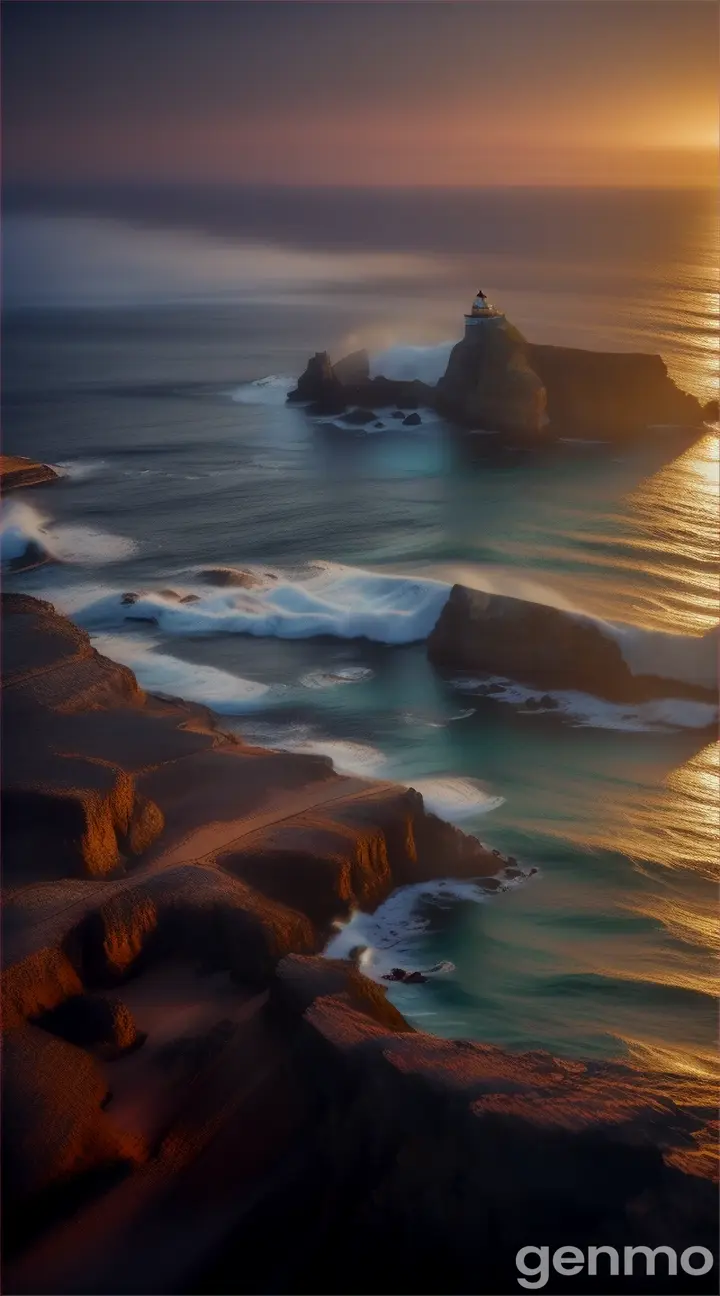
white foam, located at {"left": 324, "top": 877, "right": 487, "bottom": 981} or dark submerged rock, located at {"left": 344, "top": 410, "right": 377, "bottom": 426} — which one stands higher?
dark submerged rock, located at {"left": 344, "top": 410, "right": 377, "bottom": 426}

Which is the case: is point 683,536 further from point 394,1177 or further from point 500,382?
point 394,1177

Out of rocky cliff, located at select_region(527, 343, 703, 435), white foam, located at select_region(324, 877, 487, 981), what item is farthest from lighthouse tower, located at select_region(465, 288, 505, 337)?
white foam, located at select_region(324, 877, 487, 981)

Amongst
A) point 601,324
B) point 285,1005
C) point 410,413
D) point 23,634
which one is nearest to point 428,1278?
point 285,1005

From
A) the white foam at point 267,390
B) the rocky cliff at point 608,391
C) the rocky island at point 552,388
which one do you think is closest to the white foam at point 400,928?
the rocky island at point 552,388

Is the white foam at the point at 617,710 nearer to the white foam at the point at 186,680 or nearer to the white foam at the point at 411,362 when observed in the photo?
the white foam at the point at 186,680

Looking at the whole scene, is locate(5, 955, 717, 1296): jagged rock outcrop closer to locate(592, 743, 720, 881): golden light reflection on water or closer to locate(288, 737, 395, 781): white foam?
locate(592, 743, 720, 881): golden light reflection on water

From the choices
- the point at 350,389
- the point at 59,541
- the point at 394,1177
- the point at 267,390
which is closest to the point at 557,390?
the point at 350,389
